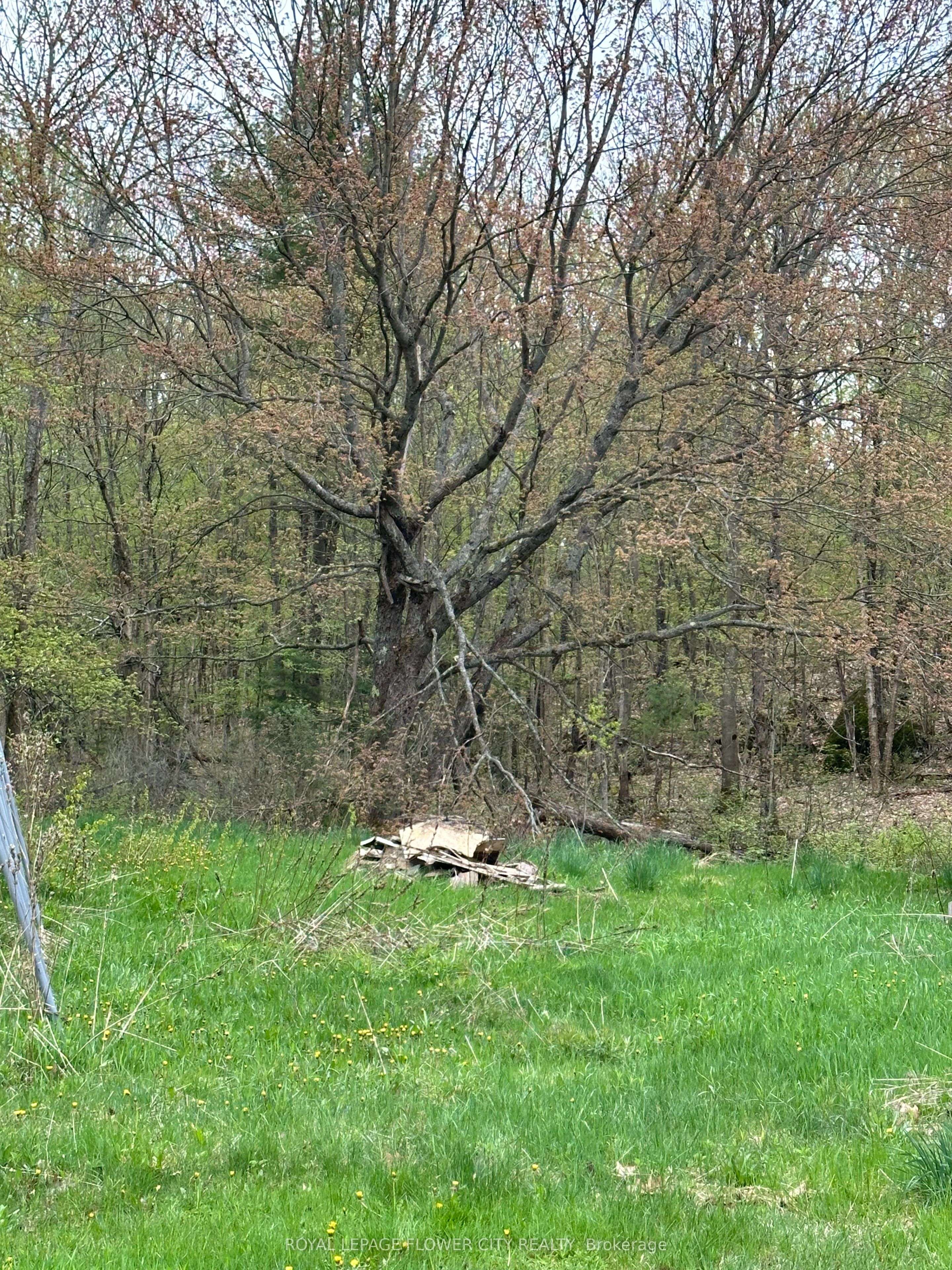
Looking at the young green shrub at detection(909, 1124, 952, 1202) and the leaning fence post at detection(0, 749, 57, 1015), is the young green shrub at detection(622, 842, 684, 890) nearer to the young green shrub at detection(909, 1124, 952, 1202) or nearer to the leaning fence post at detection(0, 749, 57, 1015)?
the leaning fence post at detection(0, 749, 57, 1015)

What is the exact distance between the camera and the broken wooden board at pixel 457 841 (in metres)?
9.06

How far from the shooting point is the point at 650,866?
903 cm

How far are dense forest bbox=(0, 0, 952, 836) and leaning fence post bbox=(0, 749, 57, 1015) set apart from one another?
11.9ft

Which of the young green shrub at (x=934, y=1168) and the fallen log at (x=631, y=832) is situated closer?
the young green shrub at (x=934, y=1168)

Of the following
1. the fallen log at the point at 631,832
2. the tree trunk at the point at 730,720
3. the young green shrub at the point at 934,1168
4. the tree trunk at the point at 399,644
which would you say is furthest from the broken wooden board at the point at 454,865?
the tree trunk at the point at 730,720

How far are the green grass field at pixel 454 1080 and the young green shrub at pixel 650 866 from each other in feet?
3.40

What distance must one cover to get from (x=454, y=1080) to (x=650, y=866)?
16.2 ft

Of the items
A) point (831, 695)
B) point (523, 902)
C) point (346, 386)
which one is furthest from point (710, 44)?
point (831, 695)

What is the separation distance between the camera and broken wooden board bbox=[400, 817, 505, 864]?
9.06 m

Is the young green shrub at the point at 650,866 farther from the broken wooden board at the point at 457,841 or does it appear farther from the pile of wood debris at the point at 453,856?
the broken wooden board at the point at 457,841

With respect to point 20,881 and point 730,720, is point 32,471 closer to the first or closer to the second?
point 730,720

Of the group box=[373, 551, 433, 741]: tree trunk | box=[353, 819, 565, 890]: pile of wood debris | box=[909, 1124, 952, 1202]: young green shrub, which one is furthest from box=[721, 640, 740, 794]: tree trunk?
box=[909, 1124, 952, 1202]: young green shrub

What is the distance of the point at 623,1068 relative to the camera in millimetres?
4523

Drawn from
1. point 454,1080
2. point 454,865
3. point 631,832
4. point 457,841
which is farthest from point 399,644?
point 454,1080
